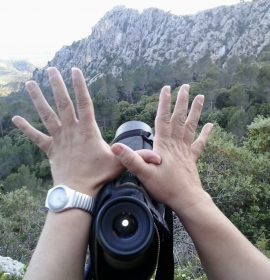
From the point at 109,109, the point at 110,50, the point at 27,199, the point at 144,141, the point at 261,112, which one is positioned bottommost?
the point at 144,141

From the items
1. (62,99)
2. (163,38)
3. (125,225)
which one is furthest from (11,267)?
(163,38)

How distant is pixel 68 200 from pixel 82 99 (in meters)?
0.20

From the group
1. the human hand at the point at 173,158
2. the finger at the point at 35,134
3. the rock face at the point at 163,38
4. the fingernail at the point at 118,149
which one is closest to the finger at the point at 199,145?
the human hand at the point at 173,158

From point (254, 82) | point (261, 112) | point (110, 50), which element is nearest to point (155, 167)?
point (261, 112)

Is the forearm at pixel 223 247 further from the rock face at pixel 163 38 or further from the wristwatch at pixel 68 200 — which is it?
the rock face at pixel 163 38

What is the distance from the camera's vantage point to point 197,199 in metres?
0.88

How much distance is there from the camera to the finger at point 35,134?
0.95m

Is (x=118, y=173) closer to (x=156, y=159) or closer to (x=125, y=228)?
(x=156, y=159)

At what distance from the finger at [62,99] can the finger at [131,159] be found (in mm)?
119

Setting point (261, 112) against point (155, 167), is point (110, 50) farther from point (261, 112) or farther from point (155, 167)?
point (155, 167)

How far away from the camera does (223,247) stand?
85 centimetres

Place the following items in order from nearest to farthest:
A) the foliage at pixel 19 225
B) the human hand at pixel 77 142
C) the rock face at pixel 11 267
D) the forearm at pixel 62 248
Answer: the forearm at pixel 62 248 < the human hand at pixel 77 142 < the rock face at pixel 11 267 < the foliage at pixel 19 225

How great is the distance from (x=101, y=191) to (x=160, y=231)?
15 cm

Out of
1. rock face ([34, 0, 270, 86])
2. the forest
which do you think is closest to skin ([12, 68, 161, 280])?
the forest
